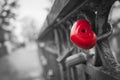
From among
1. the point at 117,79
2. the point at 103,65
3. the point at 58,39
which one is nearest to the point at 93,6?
the point at 103,65

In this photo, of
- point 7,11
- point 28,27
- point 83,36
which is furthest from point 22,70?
point 28,27

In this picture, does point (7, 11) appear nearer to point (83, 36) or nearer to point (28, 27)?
point (83, 36)

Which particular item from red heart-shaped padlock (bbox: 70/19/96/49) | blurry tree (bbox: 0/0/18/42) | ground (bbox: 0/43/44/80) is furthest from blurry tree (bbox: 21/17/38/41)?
red heart-shaped padlock (bbox: 70/19/96/49)

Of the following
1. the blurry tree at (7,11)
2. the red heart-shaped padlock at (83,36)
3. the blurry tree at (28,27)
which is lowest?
the red heart-shaped padlock at (83,36)

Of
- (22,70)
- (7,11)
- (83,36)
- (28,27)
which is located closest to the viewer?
(83,36)

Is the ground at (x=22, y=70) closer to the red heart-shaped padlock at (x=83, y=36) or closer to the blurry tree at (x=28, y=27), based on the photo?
the red heart-shaped padlock at (x=83, y=36)

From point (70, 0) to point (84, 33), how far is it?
0.68 ft

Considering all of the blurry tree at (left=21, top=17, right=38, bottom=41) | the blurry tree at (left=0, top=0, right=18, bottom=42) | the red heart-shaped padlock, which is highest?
the blurry tree at (left=21, top=17, right=38, bottom=41)

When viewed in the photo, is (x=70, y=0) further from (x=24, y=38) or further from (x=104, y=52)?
(x=24, y=38)

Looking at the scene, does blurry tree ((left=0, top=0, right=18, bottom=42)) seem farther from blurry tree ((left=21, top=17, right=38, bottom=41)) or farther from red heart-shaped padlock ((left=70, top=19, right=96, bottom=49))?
blurry tree ((left=21, top=17, right=38, bottom=41))

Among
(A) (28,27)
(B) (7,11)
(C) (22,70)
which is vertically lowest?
(C) (22,70)

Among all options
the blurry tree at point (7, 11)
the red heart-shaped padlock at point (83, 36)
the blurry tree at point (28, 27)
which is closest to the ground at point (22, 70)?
the blurry tree at point (7, 11)

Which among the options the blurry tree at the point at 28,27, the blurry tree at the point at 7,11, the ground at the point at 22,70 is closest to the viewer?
the ground at the point at 22,70

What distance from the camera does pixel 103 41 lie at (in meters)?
1.75
